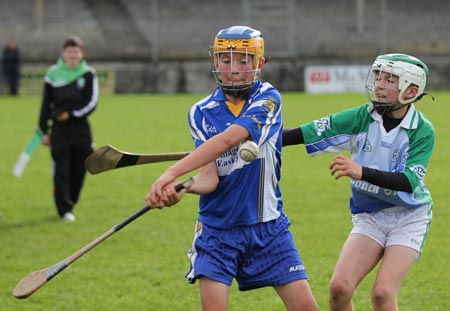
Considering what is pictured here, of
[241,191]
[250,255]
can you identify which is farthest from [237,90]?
[250,255]

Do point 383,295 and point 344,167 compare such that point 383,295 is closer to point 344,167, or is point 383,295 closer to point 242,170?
point 344,167

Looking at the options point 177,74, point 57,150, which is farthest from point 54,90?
point 177,74

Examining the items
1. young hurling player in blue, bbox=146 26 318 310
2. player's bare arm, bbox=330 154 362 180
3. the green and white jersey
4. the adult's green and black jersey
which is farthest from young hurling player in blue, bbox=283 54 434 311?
the adult's green and black jersey

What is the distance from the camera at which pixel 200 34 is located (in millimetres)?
32812

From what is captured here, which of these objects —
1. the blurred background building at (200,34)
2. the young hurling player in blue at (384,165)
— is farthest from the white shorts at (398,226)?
the blurred background building at (200,34)

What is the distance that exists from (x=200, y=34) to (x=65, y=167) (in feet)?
76.1

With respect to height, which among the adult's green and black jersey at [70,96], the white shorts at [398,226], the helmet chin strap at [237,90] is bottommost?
the adult's green and black jersey at [70,96]

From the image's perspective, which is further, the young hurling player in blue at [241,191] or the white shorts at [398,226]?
the white shorts at [398,226]

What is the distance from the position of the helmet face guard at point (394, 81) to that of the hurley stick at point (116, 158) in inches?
47.5

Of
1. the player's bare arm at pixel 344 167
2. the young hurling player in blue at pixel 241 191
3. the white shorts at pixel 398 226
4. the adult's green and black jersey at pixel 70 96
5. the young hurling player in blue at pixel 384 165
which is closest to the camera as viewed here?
the young hurling player in blue at pixel 241 191

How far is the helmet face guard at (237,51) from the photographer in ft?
15.5

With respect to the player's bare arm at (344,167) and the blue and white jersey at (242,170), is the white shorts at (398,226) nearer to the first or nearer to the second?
the player's bare arm at (344,167)

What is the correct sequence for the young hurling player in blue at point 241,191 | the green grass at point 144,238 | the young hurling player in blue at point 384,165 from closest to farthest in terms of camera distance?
the young hurling player in blue at point 241,191, the young hurling player in blue at point 384,165, the green grass at point 144,238

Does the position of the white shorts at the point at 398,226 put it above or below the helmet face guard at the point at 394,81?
below
